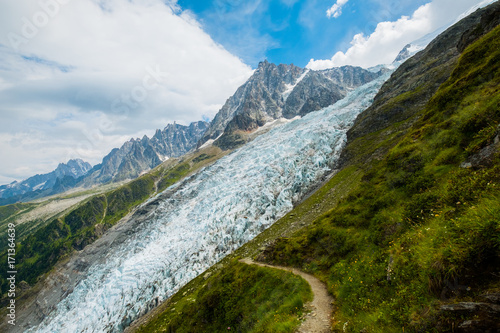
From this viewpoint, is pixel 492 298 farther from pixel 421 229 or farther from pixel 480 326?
pixel 421 229

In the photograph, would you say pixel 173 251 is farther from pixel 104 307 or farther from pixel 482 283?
pixel 482 283

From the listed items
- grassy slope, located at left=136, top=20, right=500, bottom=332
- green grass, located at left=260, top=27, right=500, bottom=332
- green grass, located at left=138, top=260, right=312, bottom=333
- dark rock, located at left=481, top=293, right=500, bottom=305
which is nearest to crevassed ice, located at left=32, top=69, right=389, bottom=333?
green grass, located at left=138, top=260, right=312, bottom=333

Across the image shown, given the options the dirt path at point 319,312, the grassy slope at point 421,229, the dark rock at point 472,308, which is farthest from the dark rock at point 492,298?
the dirt path at point 319,312

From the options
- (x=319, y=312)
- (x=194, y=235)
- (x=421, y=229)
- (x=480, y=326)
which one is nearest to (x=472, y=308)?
(x=480, y=326)

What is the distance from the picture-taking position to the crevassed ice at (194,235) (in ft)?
149

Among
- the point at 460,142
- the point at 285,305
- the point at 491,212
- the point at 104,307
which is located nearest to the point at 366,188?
the point at 460,142

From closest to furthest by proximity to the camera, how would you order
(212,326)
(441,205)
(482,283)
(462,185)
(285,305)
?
(482,283) → (462,185) → (441,205) → (285,305) → (212,326)

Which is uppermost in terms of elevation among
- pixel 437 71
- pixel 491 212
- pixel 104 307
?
pixel 437 71

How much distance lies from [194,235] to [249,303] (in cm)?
4087

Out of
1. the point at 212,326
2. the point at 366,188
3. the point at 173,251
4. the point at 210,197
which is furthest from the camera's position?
the point at 210,197

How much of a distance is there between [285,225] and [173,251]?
31.2 m

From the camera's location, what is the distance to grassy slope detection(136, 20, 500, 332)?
14.6 ft

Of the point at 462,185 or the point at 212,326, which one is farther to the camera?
the point at 212,326

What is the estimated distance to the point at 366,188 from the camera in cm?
1817
